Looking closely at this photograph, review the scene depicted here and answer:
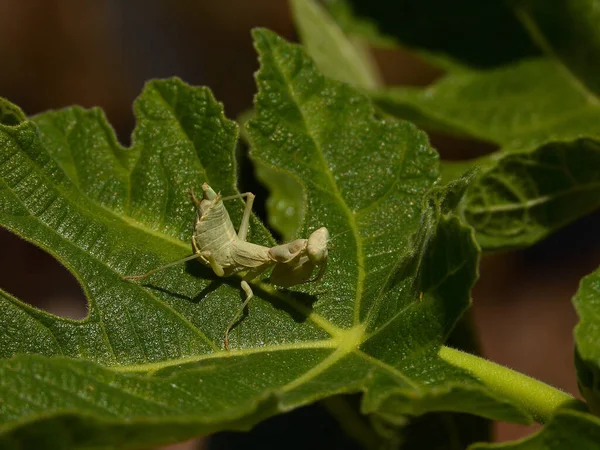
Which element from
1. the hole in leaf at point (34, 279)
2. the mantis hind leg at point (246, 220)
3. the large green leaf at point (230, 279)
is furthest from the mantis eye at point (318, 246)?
the hole in leaf at point (34, 279)

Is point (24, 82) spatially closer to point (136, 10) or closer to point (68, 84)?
point (68, 84)

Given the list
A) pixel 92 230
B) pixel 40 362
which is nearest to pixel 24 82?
pixel 92 230

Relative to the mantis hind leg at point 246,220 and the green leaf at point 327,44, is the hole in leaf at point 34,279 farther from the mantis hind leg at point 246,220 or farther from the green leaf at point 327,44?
the mantis hind leg at point 246,220

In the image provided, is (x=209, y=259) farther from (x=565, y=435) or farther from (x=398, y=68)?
(x=398, y=68)

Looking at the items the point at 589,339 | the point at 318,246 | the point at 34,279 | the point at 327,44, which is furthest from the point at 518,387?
the point at 34,279

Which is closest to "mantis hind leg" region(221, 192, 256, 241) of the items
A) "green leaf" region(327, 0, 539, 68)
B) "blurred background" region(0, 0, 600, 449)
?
"green leaf" region(327, 0, 539, 68)

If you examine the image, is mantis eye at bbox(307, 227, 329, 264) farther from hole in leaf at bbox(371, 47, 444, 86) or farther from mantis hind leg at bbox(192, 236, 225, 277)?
hole in leaf at bbox(371, 47, 444, 86)

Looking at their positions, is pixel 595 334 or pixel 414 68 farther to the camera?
pixel 414 68

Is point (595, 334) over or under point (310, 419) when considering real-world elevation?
over
